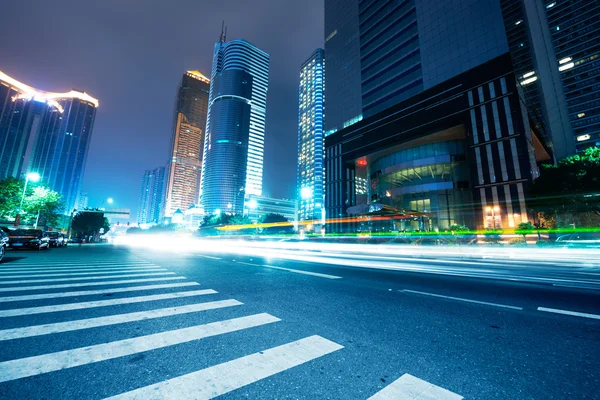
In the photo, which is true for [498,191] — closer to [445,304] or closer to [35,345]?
[445,304]

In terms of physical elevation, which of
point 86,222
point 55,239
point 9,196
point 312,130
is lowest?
point 55,239

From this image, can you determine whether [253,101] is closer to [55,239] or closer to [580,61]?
[580,61]

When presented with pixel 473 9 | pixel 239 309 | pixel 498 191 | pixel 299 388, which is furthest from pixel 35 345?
pixel 473 9

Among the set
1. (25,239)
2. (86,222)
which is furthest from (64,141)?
(25,239)

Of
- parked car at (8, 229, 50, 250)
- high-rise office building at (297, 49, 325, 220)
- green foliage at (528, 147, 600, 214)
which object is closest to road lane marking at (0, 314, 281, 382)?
parked car at (8, 229, 50, 250)

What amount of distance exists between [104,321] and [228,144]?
6995 inches

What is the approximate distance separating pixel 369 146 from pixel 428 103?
1338 centimetres

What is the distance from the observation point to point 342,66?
2719 inches

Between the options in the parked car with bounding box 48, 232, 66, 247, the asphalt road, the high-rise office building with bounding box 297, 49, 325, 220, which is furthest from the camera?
the high-rise office building with bounding box 297, 49, 325, 220

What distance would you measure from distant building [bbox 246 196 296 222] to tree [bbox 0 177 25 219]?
400 ft

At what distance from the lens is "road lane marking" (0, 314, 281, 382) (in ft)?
7.06

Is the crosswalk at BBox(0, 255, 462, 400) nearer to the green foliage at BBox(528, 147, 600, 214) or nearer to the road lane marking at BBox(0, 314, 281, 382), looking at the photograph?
the road lane marking at BBox(0, 314, 281, 382)

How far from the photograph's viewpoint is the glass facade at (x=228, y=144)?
166625 millimetres

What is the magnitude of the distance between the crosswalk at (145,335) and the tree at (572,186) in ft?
112
